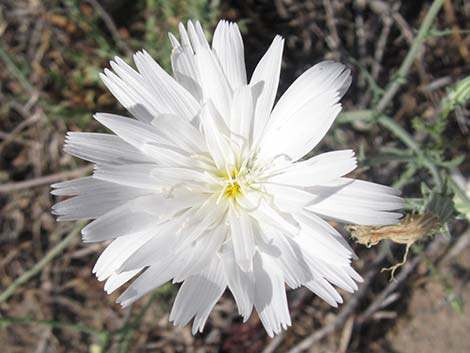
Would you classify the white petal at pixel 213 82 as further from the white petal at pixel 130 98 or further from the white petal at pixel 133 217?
the white petal at pixel 133 217

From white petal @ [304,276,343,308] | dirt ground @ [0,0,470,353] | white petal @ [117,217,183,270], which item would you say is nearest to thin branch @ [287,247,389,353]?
dirt ground @ [0,0,470,353]

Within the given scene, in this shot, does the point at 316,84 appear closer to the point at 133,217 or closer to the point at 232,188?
the point at 232,188

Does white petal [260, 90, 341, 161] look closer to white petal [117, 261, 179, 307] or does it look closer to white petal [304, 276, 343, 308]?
white petal [304, 276, 343, 308]

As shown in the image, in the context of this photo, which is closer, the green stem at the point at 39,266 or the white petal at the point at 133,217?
the white petal at the point at 133,217

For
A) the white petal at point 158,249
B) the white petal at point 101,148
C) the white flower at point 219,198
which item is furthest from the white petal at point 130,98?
the white petal at point 158,249

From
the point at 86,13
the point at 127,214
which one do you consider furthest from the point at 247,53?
the point at 127,214

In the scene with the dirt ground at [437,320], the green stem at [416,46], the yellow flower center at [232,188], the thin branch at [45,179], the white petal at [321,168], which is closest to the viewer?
the white petal at [321,168]

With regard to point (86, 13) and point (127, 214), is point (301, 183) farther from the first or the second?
point (86, 13)
